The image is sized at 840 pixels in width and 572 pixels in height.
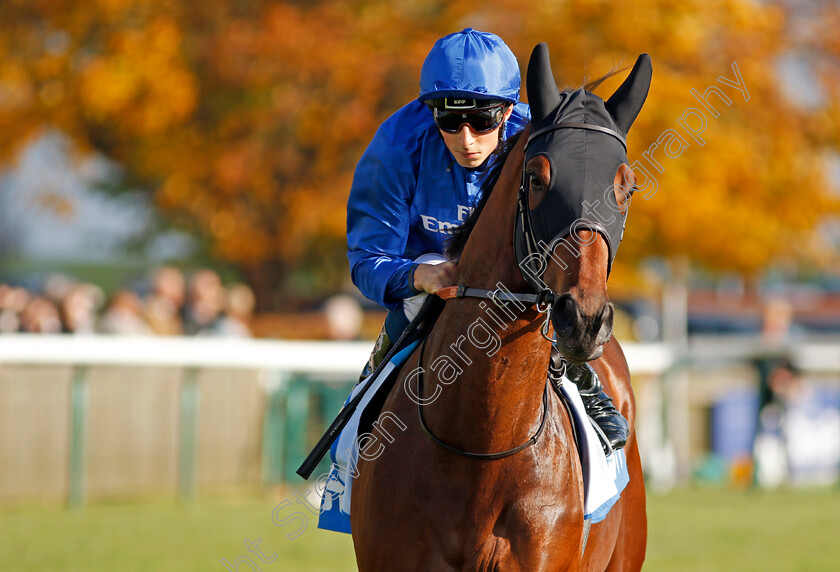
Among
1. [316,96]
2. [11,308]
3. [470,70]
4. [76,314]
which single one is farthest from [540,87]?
[316,96]

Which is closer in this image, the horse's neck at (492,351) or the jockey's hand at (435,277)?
the horse's neck at (492,351)

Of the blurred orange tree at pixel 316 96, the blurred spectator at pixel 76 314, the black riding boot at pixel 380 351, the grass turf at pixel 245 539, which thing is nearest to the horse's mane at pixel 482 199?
the black riding boot at pixel 380 351

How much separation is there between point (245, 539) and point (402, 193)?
4.38 m

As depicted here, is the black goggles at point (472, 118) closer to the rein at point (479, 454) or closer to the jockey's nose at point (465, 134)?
the jockey's nose at point (465, 134)

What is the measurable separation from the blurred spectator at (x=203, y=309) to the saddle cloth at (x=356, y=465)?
6709 mm

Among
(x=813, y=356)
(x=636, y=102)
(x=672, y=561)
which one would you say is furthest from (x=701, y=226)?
(x=636, y=102)

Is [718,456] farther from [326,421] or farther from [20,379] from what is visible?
[20,379]

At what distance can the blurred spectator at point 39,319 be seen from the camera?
29.4 ft

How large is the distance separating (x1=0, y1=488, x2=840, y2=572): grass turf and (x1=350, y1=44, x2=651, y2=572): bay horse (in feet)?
11.5

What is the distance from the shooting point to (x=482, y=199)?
9.33ft

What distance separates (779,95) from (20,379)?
10.5 m

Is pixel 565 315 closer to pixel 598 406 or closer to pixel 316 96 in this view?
pixel 598 406

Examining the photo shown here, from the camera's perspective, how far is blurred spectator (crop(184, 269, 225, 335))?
982 centimetres

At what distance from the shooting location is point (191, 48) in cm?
1244
